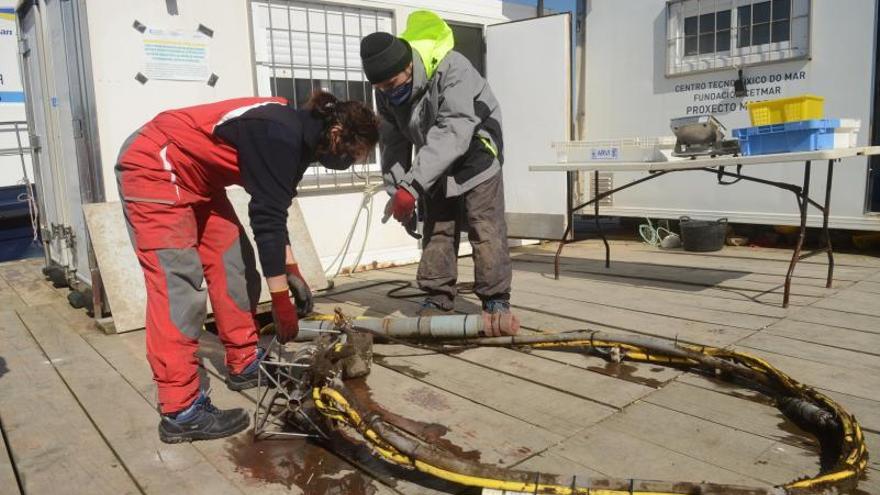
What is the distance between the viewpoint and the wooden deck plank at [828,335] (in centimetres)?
286

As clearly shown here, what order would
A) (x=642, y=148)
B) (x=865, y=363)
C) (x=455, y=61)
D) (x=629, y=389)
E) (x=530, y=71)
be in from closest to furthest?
(x=629, y=389), (x=865, y=363), (x=455, y=61), (x=642, y=148), (x=530, y=71)

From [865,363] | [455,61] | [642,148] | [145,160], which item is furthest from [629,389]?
[642,148]

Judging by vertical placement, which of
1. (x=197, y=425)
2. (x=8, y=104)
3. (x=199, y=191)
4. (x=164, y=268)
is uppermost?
(x=8, y=104)

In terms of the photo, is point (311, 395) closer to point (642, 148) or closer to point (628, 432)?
point (628, 432)

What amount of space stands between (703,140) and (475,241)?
1660mm

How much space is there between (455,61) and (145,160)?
154cm

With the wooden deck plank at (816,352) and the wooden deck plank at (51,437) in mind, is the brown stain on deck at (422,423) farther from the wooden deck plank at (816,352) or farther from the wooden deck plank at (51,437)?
the wooden deck plank at (816,352)

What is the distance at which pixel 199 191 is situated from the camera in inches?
89.9

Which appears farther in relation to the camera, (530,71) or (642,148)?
(530,71)

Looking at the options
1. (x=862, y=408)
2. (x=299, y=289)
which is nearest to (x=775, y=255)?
(x=862, y=408)

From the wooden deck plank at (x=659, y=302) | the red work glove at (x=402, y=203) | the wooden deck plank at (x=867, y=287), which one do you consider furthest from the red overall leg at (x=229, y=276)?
the wooden deck plank at (x=867, y=287)

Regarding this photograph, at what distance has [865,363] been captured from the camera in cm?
264

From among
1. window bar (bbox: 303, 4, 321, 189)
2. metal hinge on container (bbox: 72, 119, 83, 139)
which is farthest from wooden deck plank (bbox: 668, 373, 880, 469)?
metal hinge on container (bbox: 72, 119, 83, 139)

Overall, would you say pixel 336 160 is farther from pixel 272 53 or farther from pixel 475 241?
pixel 272 53
